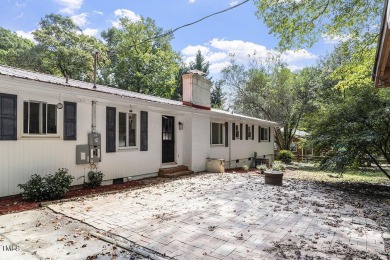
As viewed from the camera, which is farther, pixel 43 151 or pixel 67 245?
pixel 43 151

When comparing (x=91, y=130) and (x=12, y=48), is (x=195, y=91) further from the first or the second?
(x=12, y=48)

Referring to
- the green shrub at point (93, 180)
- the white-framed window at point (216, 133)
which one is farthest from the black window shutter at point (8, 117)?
the white-framed window at point (216, 133)

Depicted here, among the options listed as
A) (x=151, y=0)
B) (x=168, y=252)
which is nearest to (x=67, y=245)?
(x=168, y=252)

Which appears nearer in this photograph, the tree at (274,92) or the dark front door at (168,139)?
the dark front door at (168,139)

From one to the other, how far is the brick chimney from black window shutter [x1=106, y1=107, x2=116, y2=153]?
4.50 meters

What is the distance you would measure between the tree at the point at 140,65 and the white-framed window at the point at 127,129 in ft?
66.0

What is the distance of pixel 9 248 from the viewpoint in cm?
331

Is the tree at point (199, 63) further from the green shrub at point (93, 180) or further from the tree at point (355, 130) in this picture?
the green shrub at point (93, 180)

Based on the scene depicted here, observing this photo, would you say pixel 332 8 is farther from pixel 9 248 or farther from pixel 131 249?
pixel 9 248

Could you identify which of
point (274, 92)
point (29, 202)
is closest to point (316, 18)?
point (29, 202)

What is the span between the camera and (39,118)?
623 centimetres

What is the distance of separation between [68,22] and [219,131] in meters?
19.8

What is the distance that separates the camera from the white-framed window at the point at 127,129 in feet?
27.4

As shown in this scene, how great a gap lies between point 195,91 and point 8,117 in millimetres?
7947
